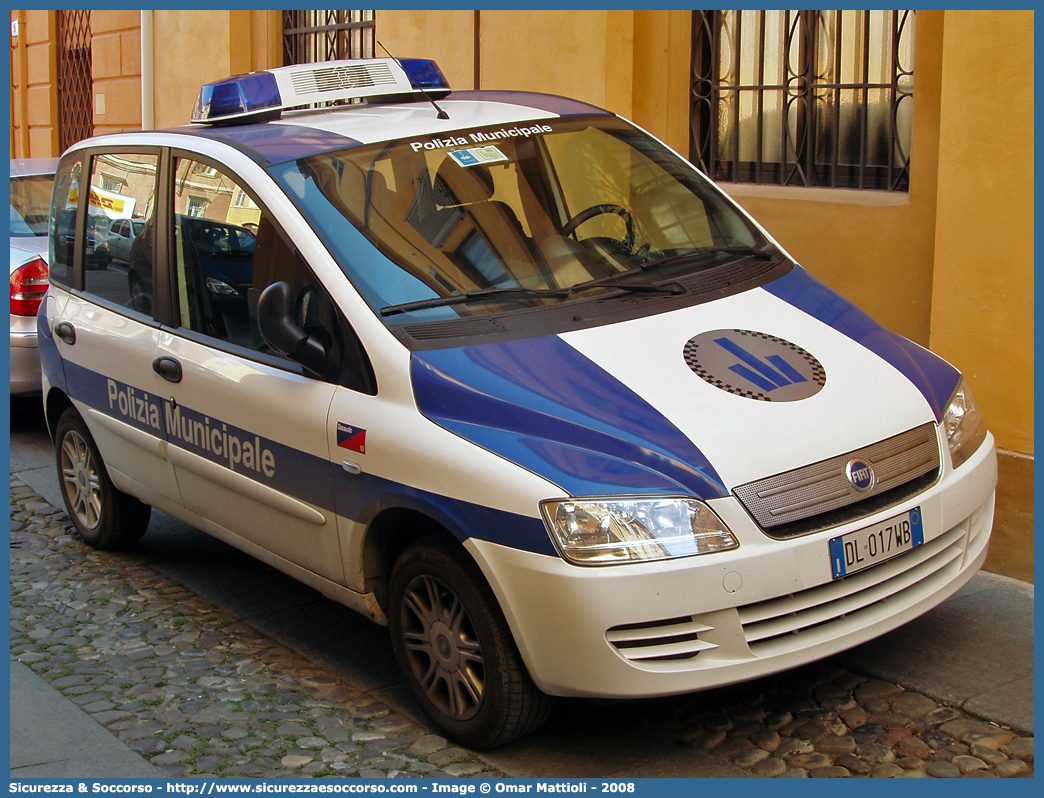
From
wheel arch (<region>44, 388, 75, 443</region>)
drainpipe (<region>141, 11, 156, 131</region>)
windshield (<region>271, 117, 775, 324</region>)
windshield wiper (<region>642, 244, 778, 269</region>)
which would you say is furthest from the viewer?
drainpipe (<region>141, 11, 156, 131</region>)

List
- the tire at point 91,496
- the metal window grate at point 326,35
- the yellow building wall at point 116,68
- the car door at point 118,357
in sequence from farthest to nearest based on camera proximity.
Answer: the yellow building wall at point 116,68 → the metal window grate at point 326,35 → the tire at point 91,496 → the car door at point 118,357

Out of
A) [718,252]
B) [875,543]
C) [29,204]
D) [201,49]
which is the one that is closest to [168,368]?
[718,252]

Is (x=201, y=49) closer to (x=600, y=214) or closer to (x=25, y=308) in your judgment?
(x=25, y=308)

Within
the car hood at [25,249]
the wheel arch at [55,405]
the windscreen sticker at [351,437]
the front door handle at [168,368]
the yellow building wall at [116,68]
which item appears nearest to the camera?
the windscreen sticker at [351,437]

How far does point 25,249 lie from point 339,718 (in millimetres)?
5120

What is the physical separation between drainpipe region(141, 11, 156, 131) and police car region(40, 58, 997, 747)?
27.0ft

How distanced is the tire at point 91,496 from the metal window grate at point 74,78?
9.66 m

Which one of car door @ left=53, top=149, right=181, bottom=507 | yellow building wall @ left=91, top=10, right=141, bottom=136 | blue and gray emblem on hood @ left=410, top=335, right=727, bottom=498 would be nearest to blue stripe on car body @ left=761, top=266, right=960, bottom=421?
blue and gray emblem on hood @ left=410, top=335, right=727, bottom=498

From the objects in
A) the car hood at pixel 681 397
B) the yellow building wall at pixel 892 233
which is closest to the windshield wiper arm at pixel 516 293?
the car hood at pixel 681 397

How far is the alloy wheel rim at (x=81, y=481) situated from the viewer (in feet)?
18.8

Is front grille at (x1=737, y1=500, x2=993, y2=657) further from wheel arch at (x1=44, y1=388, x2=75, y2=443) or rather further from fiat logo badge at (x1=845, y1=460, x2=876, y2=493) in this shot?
wheel arch at (x1=44, y1=388, x2=75, y2=443)

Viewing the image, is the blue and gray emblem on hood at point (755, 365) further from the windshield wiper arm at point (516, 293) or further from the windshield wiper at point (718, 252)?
the windshield wiper at point (718, 252)

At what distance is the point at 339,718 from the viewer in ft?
13.2

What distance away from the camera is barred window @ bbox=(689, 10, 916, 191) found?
6277mm
